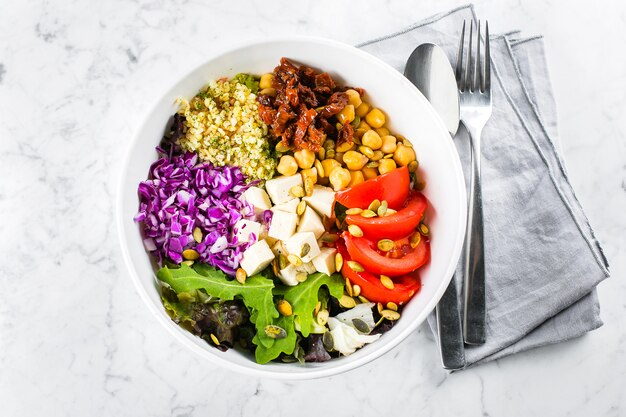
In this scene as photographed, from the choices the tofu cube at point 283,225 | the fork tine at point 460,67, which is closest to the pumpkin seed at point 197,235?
the tofu cube at point 283,225

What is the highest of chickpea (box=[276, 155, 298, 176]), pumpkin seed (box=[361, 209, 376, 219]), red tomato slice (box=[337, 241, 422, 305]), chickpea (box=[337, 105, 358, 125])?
chickpea (box=[337, 105, 358, 125])

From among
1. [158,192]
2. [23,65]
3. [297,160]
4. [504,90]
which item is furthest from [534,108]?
[23,65]

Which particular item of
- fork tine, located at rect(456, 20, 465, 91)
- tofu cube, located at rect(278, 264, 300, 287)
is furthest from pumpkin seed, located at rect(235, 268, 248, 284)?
fork tine, located at rect(456, 20, 465, 91)

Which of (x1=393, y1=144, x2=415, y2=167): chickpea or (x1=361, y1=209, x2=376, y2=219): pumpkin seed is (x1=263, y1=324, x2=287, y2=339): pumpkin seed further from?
(x1=393, y1=144, x2=415, y2=167): chickpea

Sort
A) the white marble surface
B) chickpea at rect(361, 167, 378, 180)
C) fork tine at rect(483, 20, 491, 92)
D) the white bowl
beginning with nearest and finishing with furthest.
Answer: the white bowl → chickpea at rect(361, 167, 378, 180) → fork tine at rect(483, 20, 491, 92) → the white marble surface

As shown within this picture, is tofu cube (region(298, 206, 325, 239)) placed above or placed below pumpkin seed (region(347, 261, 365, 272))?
above

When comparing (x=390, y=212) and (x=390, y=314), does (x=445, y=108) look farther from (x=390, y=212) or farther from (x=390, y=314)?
(x=390, y=314)

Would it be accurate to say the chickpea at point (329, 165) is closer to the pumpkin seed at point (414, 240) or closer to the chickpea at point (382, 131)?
the chickpea at point (382, 131)

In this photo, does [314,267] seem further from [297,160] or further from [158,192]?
[158,192]
